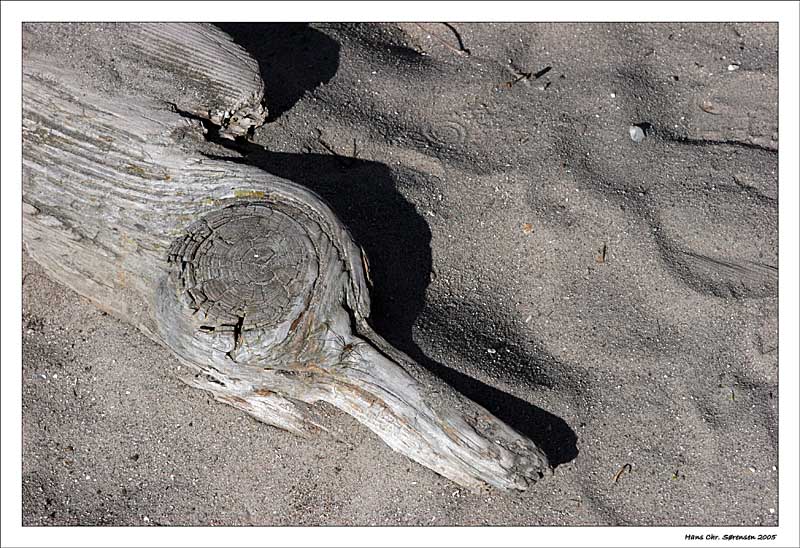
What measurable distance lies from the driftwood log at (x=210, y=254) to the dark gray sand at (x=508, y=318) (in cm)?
29

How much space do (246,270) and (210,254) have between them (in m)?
→ 0.13

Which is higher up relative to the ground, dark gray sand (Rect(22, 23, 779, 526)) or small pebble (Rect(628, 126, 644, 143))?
small pebble (Rect(628, 126, 644, 143))

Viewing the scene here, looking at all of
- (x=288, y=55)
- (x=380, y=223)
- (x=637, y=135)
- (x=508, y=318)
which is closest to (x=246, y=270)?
(x=380, y=223)

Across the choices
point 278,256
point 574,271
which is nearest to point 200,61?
point 278,256

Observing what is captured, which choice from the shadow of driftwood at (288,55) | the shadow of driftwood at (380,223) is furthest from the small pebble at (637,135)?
the shadow of driftwood at (288,55)

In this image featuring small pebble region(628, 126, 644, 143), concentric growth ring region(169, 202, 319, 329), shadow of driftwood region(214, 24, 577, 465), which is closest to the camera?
→ concentric growth ring region(169, 202, 319, 329)

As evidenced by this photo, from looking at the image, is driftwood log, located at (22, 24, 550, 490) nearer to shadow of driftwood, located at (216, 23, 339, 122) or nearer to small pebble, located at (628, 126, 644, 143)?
shadow of driftwood, located at (216, 23, 339, 122)

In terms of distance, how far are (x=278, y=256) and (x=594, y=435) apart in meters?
1.45

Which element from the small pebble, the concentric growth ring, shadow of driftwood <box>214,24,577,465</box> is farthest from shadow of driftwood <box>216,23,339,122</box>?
the small pebble

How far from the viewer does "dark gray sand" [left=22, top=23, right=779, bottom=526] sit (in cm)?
282

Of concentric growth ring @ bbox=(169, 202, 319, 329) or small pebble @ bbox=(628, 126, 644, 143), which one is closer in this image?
concentric growth ring @ bbox=(169, 202, 319, 329)

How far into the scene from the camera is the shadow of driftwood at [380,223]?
279 centimetres

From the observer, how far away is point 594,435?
9.35ft

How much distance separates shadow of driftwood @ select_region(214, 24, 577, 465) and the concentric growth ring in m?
0.37
